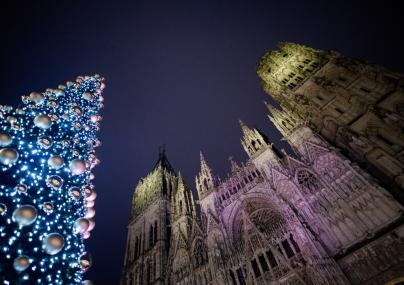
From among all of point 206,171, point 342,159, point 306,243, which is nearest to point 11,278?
point 306,243

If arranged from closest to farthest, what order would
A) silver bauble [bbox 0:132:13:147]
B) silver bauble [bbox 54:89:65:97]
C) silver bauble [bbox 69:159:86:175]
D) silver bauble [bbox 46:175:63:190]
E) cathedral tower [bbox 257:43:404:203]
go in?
silver bauble [bbox 0:132:13:147] → silver bauble [bbox 46:175:63:190] → silver bauble [bbox 69:159:86:175] → silver bauble [bbox 54:89:65:97] → cathedral tower [bbox 257:43:404:203]

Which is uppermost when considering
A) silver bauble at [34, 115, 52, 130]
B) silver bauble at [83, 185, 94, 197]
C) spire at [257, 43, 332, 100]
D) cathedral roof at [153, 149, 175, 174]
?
cathedral roof at [153, 149, 175, 174]

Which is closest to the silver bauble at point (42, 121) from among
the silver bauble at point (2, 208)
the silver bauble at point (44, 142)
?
the silver bauble at point (44, 142)

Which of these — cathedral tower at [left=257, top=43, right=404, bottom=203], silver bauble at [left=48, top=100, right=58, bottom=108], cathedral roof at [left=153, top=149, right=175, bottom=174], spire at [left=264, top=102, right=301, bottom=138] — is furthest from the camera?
cathedral roof at [left=153, top=149, right=175, bottom=174]

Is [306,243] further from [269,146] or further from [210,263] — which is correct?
[269,146]

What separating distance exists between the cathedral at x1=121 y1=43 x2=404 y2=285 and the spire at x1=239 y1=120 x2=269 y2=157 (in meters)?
0.10

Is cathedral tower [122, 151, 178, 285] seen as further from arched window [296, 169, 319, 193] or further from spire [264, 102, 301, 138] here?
spire [264, 102, 301, 138]

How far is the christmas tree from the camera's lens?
4562 mm

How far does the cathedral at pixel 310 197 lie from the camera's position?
11.4 m

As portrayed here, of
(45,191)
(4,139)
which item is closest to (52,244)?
(45,191)

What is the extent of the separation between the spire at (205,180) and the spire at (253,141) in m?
4.12

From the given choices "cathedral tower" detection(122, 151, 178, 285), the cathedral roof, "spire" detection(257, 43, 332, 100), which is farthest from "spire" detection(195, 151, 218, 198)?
the cathedral roof

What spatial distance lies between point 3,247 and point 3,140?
2.13 m

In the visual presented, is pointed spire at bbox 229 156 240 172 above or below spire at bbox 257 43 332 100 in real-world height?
below
